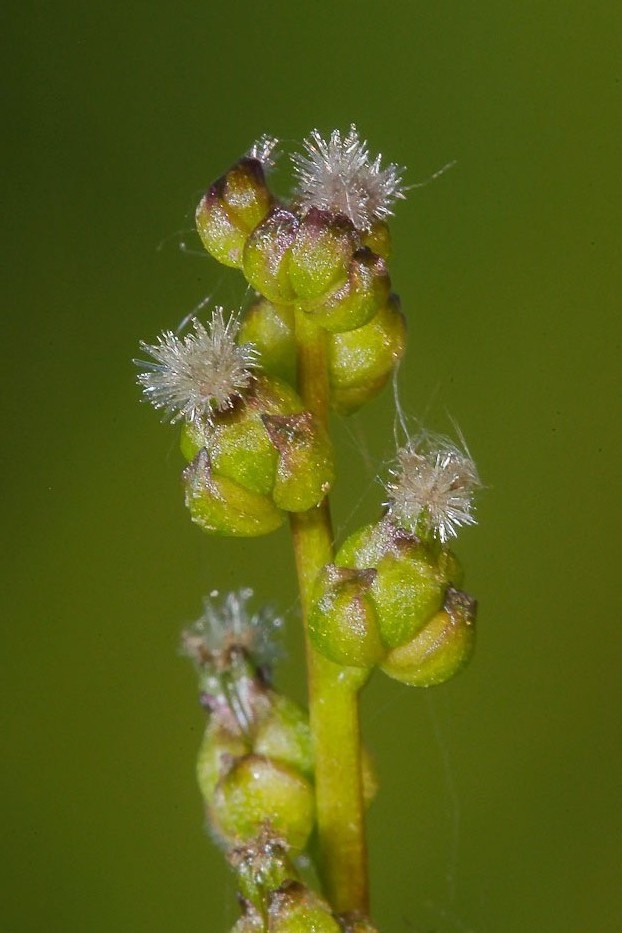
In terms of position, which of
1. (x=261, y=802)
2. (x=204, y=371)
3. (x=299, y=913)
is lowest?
(x=299, y=913)

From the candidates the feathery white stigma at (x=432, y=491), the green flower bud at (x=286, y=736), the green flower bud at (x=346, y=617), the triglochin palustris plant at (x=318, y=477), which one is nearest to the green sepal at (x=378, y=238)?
the triglochin palustris plant at (x=318, y=477)

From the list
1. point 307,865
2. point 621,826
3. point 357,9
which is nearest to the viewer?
point 307,865

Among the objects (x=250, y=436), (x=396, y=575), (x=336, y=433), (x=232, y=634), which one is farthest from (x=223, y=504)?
(x=336, y=433)

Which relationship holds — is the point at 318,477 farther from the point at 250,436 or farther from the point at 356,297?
the point at 356,297

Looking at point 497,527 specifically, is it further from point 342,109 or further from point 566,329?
point 342,109

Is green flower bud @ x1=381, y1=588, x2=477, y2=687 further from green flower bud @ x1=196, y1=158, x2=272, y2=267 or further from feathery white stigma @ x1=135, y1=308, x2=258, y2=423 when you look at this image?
green flower bud @ x1=196, y1=158, x2=272, y2=267

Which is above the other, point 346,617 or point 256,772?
point 346,617

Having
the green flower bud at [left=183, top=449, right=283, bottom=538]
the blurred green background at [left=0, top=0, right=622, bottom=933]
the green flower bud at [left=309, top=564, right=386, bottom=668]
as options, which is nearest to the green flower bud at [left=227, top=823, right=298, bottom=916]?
the green flower bud at [left=309, top=564, right=386, bottom=668]

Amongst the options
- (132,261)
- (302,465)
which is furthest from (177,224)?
(302,465)
